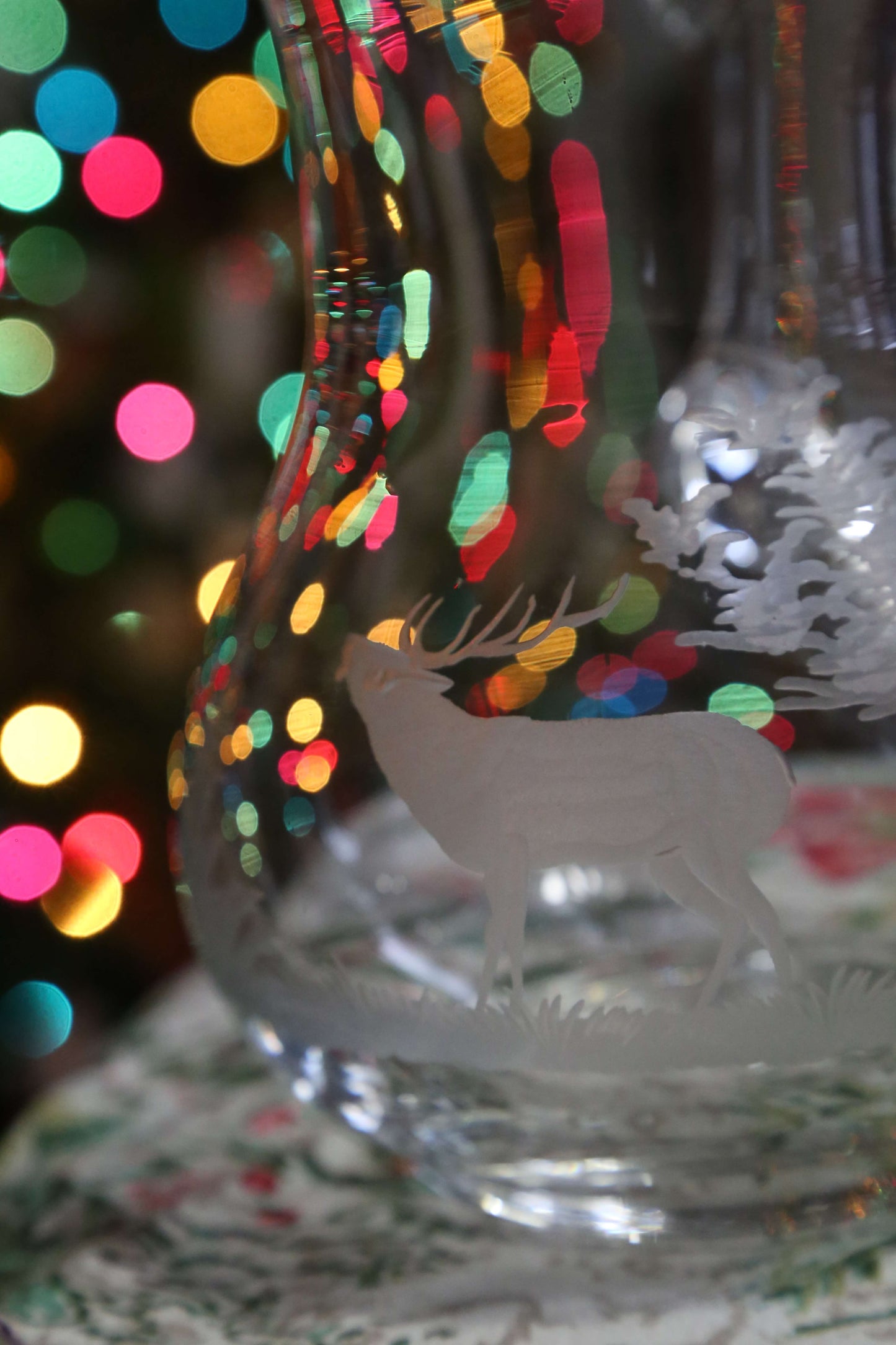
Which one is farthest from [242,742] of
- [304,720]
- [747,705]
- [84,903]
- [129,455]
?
[84,903]

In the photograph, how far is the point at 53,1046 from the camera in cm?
90

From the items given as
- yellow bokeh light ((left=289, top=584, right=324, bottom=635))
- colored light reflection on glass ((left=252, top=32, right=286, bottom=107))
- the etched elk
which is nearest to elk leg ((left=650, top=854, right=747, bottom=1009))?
the etched elk

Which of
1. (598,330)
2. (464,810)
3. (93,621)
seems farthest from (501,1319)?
(93,621)

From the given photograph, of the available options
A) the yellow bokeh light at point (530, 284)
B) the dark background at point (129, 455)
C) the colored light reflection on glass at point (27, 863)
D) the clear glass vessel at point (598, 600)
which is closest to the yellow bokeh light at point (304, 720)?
the clear glass vessel at point (598, 600)

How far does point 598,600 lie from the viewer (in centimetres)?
28

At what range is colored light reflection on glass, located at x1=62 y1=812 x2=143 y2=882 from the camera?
89 centimetres

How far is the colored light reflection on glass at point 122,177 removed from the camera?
77 cm

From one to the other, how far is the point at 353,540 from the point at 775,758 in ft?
0.37

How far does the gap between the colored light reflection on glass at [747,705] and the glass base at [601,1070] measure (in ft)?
0.17

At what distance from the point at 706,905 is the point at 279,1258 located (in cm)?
17

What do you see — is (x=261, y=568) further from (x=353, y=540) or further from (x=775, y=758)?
(x=775, y=758)

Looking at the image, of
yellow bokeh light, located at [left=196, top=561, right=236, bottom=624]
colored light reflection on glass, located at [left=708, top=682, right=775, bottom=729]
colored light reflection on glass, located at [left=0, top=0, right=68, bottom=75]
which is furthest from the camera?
yellow bokeh light, located at [left=196, top=561, right=236, bottom=624]

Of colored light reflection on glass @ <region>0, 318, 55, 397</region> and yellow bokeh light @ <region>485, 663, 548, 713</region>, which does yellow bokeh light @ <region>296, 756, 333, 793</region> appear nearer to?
yellow bokeh light @ <region>485, 663, 548, 713</region>

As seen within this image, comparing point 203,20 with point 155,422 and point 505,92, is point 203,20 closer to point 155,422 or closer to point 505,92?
point 155,422
